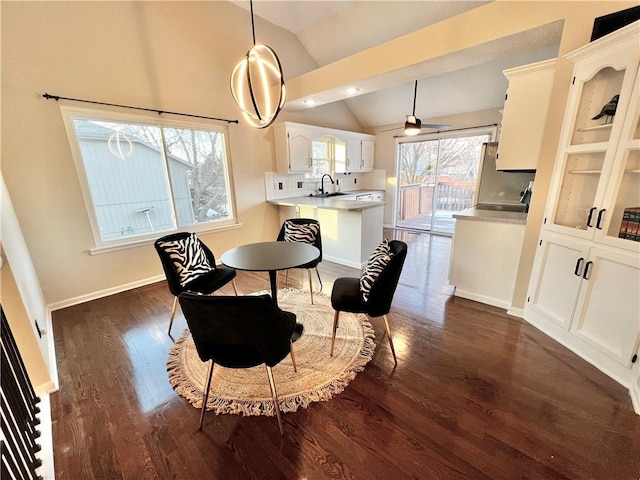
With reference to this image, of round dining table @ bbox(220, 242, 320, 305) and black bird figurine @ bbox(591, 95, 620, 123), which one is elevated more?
black bird figurine @ bbox(591, 95, 620, 123)

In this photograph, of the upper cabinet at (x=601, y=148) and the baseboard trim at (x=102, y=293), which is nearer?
the upper cabinet at (x=601, y=148)

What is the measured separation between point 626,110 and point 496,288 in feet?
5.61

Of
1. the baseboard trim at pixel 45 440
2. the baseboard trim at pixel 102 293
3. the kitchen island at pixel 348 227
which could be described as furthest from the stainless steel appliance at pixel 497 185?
the baseboard trim at pixel 102 293

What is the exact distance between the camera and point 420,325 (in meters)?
2.44

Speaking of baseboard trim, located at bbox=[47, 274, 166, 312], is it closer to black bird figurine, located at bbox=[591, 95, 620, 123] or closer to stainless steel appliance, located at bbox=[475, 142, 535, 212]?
stainless steel appliance, located at bbox=[475, 142, 535, 212]

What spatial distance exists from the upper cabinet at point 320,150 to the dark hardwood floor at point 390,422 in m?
3.35

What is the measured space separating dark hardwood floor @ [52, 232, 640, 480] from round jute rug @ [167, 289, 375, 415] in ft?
0.20

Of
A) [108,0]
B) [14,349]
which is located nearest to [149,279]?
[14,349]

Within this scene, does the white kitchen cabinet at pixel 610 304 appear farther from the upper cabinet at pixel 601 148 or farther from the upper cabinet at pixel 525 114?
the upper cabinet at pixel 525 114

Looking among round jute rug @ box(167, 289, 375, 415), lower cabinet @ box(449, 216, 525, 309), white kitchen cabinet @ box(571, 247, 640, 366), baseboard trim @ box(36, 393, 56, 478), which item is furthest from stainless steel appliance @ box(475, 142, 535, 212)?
baseboard trim @ box(36, 393, 56, 478)

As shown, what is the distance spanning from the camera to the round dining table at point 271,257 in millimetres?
1907

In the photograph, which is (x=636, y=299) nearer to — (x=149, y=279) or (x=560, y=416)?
(x=560, y=416)

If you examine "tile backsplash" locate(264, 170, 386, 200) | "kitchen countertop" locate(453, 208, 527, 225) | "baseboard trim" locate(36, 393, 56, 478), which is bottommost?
"baseboard trim" locate(36, 393, 56, 478)

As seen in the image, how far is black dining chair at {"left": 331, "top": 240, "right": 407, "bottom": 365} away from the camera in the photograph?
1.76m
